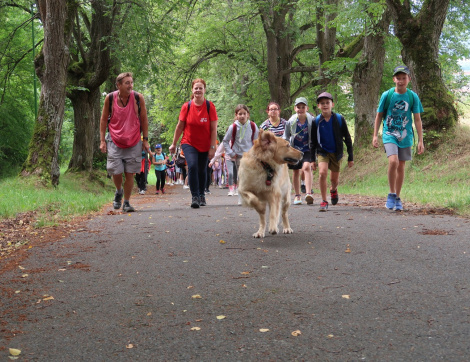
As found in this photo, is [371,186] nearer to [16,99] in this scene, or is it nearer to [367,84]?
[367,84]

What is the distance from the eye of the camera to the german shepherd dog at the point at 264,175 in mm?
6504

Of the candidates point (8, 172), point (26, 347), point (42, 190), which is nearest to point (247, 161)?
point (26, 347)

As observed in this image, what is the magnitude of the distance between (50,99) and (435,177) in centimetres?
1030

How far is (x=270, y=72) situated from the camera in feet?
82.8

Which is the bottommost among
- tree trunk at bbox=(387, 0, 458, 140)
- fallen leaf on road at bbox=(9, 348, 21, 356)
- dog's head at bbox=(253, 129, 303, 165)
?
fallen leaf on road at bbox=(9, 348, 21, 356)

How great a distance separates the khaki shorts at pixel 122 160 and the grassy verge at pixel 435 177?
540cm

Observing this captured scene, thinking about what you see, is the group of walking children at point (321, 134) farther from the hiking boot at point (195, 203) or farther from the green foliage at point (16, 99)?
the green foliage at point (16, 99)

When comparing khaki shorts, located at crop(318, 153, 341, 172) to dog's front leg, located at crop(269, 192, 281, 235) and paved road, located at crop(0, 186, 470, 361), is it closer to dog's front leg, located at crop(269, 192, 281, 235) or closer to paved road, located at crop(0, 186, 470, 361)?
paved road, located at crop(0, 186, 470, 361)

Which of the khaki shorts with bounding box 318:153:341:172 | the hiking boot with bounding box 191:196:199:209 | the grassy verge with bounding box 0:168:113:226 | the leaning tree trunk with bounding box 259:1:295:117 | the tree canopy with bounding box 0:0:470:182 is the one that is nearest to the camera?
the grassy verge with bounding box 0:168:113:226

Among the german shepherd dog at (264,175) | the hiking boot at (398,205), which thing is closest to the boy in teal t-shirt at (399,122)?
the hiking boot at (398,205)

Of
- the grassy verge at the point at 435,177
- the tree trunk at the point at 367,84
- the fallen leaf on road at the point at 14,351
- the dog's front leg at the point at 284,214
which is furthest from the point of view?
the tree trunk at the point at 367,84

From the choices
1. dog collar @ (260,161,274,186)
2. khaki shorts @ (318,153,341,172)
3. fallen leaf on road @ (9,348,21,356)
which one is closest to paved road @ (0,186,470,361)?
fallen leaf on road @ (9,348,21,356)

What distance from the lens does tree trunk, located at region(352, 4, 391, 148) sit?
1938cm

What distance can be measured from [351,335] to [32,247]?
4.22 meters
